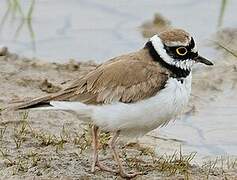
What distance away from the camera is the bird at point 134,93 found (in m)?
6.62

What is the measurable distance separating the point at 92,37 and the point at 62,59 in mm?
692

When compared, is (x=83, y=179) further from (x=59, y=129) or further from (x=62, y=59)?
(x=62, y=59)

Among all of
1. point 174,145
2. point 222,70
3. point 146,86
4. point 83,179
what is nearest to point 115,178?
point 83,179

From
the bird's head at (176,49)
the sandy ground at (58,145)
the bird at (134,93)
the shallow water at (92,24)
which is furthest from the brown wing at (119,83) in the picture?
the shallow water at (92,24)

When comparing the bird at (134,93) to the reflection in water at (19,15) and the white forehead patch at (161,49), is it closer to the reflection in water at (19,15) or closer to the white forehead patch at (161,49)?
the white forehead patch at (161,49)

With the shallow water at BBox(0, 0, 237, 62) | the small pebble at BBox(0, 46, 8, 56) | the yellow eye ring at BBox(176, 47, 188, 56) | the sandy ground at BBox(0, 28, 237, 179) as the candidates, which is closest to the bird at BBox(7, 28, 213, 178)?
the yellow eye ring at BBox(176, 47, 188, 56)

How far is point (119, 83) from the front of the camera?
681 cm

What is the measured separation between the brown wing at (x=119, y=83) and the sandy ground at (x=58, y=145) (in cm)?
52

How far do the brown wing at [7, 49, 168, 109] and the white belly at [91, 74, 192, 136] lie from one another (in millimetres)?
54

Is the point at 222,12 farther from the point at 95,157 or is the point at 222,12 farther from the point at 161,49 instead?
the point at 95,157

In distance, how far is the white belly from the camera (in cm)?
659

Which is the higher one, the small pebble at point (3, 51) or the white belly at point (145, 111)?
the white belly at point (145, 111)

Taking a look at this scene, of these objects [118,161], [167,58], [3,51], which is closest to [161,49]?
[167,58]

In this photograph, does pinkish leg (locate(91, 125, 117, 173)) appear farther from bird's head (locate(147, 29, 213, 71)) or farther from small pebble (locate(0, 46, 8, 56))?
small pebble (locate(0, 46, 8, 56))
